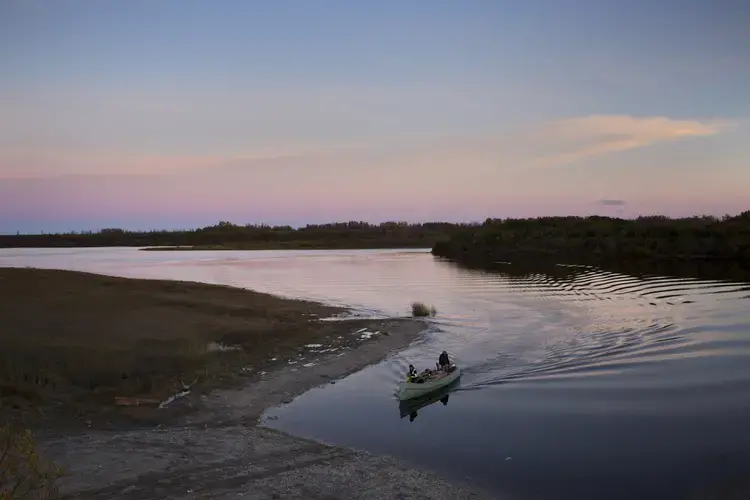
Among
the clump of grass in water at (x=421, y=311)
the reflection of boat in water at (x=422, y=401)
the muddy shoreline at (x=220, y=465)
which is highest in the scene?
the clump of grass in water at (x=421, y=311)

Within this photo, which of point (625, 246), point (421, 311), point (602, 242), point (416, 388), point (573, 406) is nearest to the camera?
point (573, 406)

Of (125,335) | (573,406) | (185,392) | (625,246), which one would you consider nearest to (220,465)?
(185,392)

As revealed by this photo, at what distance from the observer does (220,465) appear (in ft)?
35.9

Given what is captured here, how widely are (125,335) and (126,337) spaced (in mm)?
351

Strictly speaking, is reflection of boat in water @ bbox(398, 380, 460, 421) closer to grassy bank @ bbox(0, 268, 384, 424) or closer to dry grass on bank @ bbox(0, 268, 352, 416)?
grassy bank @ bbox(0, 268, 384, 424)

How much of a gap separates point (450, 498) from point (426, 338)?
15.5m

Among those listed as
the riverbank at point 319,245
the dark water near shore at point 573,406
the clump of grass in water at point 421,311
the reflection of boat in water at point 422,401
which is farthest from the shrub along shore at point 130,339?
the riverbank at point 319,245

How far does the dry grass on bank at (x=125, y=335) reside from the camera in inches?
607

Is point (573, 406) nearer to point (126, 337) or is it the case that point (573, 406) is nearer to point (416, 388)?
point (416, 388)

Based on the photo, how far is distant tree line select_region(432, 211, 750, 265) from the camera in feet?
240

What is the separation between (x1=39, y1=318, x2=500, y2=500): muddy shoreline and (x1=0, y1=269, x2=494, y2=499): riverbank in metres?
0.03

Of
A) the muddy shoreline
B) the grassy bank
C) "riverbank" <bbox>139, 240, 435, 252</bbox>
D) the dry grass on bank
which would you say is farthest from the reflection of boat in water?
"riverbank" <bbox>139, 240, 435, 252</bbox>

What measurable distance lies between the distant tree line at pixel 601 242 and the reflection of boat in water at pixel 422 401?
59473 millimetres

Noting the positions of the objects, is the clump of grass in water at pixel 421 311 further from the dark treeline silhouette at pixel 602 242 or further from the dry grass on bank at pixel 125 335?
the dark treeline silhouette at pixel 602 242
